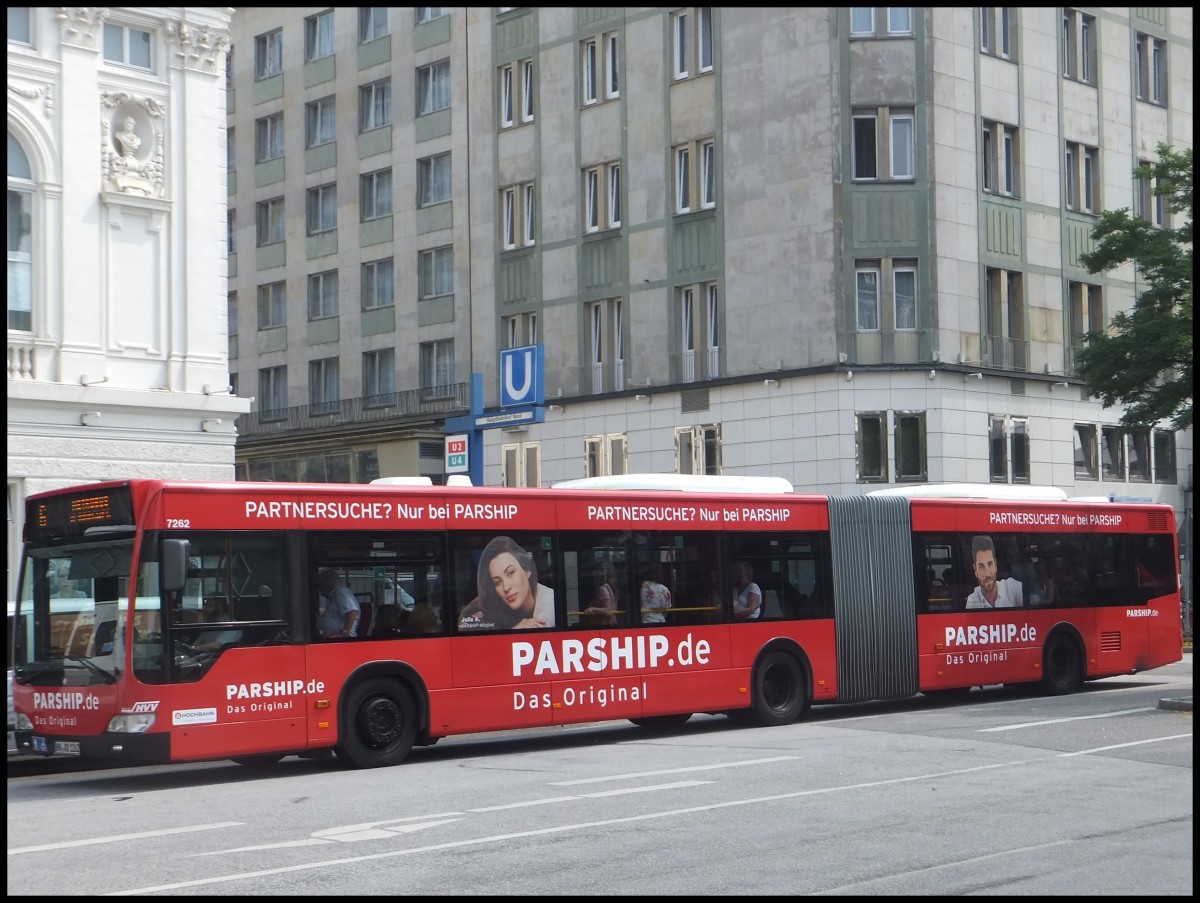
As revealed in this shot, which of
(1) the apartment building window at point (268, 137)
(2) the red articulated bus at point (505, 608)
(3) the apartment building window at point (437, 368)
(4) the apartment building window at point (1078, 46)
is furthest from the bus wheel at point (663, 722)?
(1) the apartment building window at point (268, 137)

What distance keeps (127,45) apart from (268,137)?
1132 inches

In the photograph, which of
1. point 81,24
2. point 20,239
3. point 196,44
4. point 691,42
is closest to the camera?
point 20,239

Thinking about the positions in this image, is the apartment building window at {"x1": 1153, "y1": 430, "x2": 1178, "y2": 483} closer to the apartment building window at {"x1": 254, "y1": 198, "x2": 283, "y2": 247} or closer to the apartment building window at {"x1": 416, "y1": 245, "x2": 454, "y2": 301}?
the apartment building window at {"x1": 416, "y1": 245, "x2": 454, "y2": 301}

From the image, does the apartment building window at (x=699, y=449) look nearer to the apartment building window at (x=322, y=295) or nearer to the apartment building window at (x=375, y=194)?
the apartment building window at (x=375, y=194)

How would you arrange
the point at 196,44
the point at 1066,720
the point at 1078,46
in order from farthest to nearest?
the point at 1078,46, the point at 196,44, the point at 1066,720

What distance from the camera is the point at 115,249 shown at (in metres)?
26.9

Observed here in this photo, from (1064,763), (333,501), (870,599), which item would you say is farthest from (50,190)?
(1064,763)

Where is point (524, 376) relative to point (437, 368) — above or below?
below

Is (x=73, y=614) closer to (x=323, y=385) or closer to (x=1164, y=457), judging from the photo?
(x=1164, y=457)

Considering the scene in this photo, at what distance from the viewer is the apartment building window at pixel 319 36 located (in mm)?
53594

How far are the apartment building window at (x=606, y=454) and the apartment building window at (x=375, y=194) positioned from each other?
11.6 m

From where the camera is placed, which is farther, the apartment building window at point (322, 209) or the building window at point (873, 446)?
the apartment building window at point (322, 209)

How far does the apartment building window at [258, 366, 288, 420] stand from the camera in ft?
181

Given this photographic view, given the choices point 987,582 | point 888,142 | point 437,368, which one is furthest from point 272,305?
point 987,582
